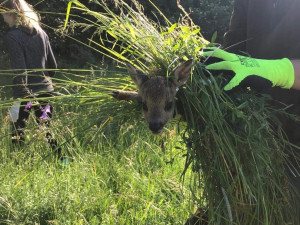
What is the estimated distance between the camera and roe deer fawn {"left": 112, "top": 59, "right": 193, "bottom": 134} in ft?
A: 4.24

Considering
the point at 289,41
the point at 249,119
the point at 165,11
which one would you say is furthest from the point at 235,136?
the point at 165,11

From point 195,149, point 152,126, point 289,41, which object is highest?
point 289,41

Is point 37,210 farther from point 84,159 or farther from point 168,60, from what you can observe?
point 168,60

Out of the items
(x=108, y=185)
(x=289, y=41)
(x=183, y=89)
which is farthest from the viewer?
(x=108, y=185)

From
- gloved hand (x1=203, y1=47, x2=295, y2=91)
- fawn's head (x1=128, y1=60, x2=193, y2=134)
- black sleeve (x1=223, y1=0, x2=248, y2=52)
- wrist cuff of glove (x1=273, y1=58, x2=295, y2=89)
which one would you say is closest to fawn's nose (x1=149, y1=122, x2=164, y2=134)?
fawn's head (x1=128, y1=60, x2=193, y2=134)

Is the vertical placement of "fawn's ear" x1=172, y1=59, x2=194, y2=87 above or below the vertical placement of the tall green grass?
above

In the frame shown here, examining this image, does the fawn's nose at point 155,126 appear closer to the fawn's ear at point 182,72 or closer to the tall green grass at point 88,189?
the fawn's ear at point 182,72

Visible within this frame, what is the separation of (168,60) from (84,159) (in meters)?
1.69

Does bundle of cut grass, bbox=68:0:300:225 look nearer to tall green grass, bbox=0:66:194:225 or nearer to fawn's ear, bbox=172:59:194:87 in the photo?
fawn's ear, bbox=172:59:194:87

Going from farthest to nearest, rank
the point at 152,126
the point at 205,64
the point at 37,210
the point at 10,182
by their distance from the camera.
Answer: the point at 10,182
the point at 37,210
the point at 205,64
the point at 152,126

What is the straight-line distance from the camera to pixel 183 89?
4.64ft

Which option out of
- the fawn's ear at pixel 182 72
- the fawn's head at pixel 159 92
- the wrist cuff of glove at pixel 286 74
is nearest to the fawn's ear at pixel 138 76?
the fawn's head at pixel 159 92

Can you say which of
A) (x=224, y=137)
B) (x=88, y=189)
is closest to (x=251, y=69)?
(x=224, y=137)

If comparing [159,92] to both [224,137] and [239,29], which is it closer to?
[224,137]
